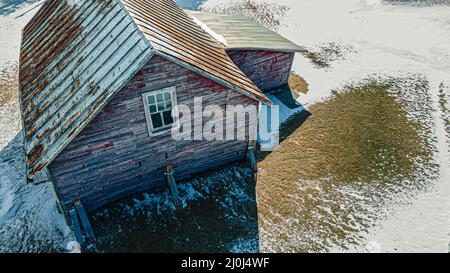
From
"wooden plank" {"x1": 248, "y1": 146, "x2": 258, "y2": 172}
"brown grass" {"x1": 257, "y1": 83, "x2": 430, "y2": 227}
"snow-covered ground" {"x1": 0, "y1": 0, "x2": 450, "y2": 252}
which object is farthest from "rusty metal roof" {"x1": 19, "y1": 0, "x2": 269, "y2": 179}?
"brown grass" {"x1": 257, "y1": 83, "x2": 430, "y2": 227}

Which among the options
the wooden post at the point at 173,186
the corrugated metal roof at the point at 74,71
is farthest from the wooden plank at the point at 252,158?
the corrugated metal roof at the point at 74,71

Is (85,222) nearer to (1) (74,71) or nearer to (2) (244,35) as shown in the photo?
(1) (74,71)

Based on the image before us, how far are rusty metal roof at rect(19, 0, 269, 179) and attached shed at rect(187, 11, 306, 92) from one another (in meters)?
3.32

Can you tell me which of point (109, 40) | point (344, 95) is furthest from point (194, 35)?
point (344, 95)

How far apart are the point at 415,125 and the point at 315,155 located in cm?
624

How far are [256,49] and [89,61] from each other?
29.4 feet

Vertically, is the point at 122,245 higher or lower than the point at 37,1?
lower

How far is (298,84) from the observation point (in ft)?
64.6

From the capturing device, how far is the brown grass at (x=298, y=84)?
1923 centimetres

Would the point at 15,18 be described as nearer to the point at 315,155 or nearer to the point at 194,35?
the point at 194,35

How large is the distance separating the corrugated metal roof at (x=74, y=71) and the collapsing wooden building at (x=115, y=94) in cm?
4

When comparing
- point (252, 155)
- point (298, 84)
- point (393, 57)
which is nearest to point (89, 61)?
point (252, 155)

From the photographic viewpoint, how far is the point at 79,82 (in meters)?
10.1

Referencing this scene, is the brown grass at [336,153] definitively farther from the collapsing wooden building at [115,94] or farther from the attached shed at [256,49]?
the attached shed at [256,49]
